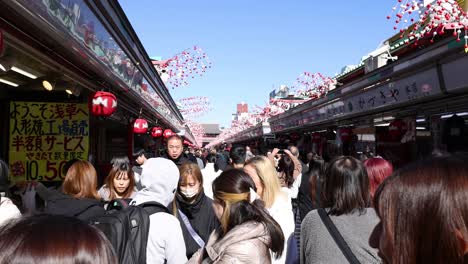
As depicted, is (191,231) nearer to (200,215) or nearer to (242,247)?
(200,215)

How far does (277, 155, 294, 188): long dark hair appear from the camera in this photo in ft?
23.5

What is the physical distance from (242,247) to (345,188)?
2.91 ft

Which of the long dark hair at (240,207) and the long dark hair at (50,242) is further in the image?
the long dark hair at (240,207)

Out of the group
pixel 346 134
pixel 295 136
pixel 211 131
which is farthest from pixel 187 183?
pixel 211 131

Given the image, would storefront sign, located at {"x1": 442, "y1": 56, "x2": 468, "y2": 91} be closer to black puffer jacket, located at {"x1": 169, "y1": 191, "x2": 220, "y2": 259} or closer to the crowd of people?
the crowd of people

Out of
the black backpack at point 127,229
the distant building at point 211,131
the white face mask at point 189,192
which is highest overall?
the distant building at point 211,131

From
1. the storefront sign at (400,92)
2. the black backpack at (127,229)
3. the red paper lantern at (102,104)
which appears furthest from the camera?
the storefront sign at (400,92)

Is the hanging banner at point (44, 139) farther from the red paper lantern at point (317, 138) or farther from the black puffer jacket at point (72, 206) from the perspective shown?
the red paper lantern at point (317, 138)

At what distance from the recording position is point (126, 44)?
7.01 meters

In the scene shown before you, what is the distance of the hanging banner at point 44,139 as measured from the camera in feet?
18.9

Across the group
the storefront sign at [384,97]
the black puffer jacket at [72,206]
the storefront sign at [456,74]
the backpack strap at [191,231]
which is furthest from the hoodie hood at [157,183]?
the storefront sign at [384,97]

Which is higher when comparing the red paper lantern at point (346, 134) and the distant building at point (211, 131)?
the distant building at point (211, 131)

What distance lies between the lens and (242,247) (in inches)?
108

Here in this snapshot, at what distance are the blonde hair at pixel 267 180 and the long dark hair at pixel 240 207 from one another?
1.12 meters
